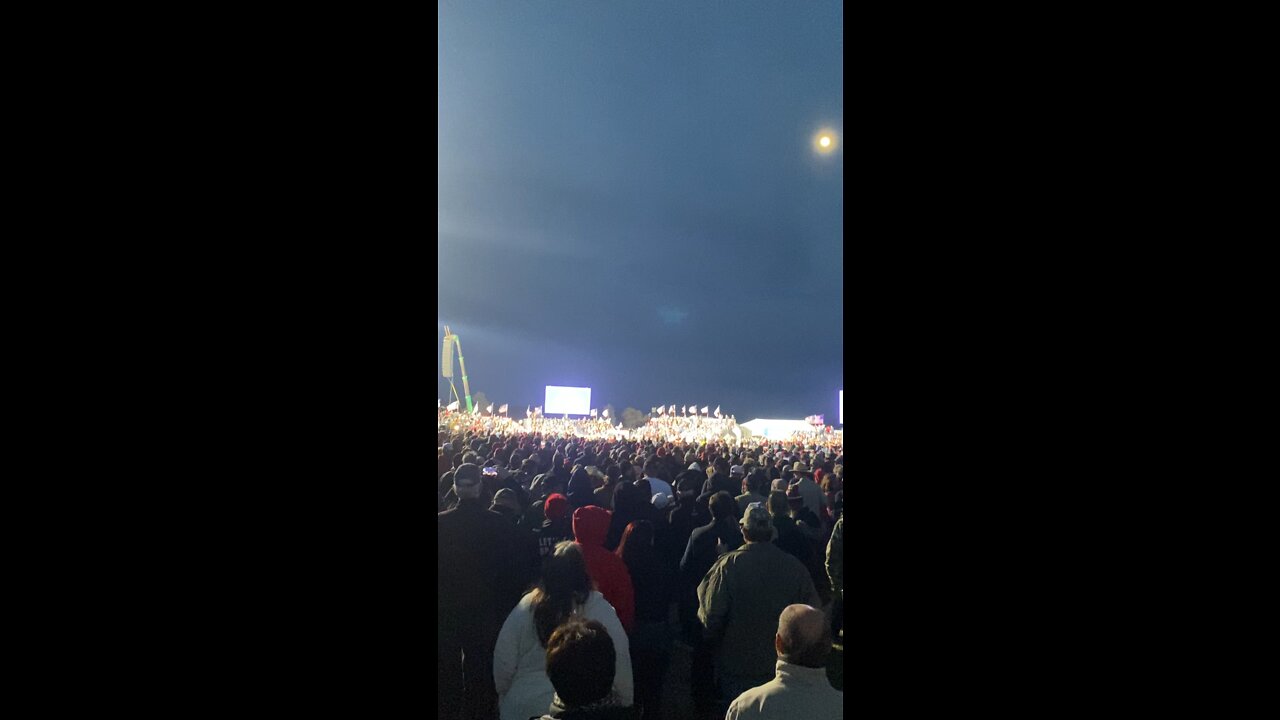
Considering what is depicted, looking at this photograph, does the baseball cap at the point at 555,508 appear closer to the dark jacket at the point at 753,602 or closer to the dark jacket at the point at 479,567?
the dark jacket at the point at 479,567

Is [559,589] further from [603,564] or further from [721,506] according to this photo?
[721,506]

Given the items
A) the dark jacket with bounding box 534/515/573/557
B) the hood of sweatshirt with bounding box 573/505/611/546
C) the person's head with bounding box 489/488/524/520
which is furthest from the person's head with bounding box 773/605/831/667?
the dark jacket with bounding box 534/515/573/557

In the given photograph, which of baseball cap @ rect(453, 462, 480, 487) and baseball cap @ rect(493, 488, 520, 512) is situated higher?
baseball cap @ rect(453, 462, 480, 487)

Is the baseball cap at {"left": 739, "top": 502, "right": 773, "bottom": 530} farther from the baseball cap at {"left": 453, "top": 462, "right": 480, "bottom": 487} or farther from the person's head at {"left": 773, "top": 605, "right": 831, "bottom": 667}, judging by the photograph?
the baseball cap at {"left": 453, "top": 462, "right": 480, "bottom": 487}

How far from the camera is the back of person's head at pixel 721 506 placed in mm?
4020

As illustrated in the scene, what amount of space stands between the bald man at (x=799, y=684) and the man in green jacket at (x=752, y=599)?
2.58ft

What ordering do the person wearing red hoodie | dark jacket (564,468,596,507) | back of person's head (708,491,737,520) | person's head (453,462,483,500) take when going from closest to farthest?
the person wearing red hoodie
person's head (453,462,483,500)
back of person's head (708,491,737,520)
dark jacket (564,468,596,507)

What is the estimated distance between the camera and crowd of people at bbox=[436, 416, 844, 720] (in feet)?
7.36

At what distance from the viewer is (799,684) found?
7.28 ft

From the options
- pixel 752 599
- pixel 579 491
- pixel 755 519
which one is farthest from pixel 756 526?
pixel 579 491
